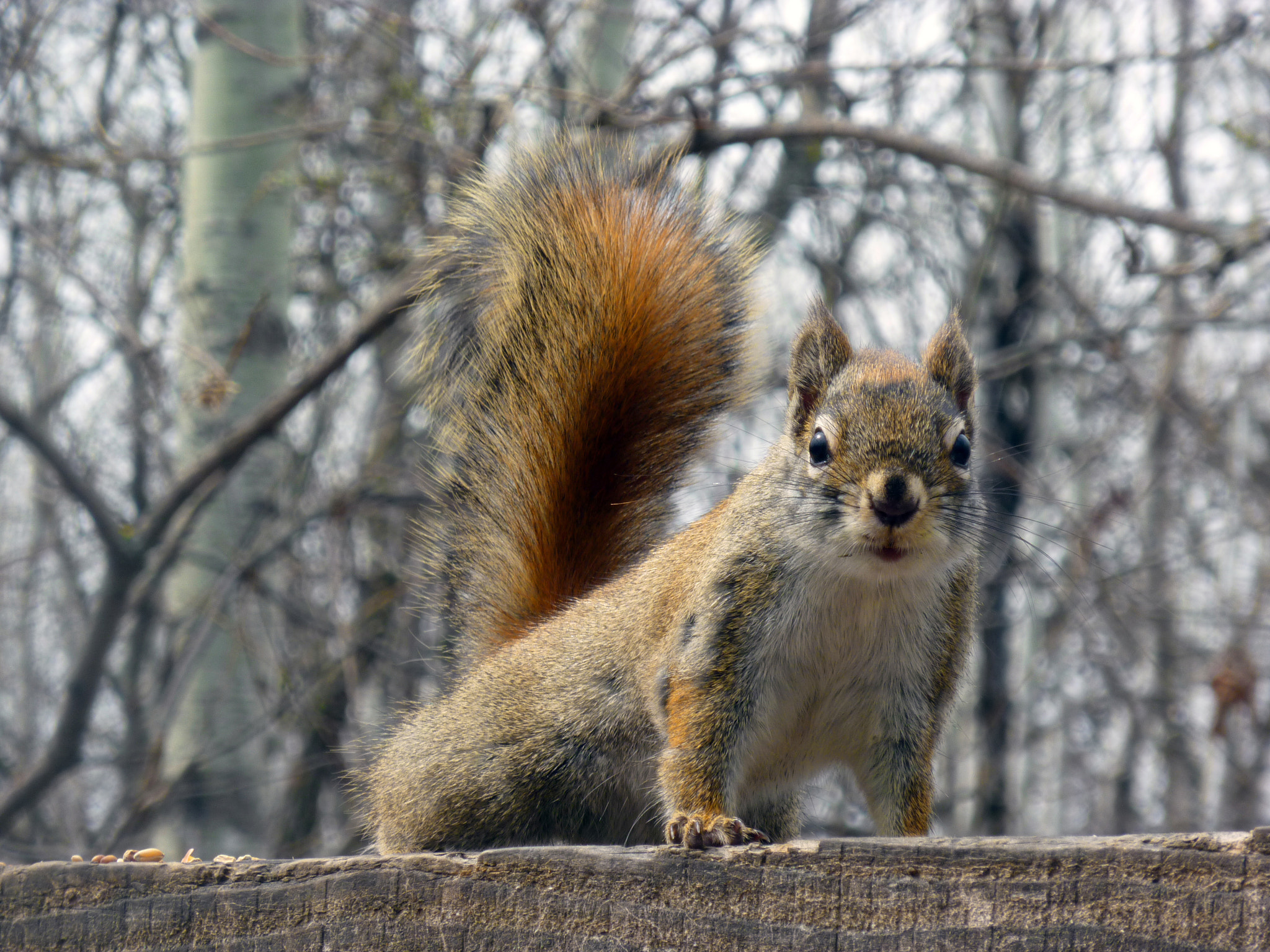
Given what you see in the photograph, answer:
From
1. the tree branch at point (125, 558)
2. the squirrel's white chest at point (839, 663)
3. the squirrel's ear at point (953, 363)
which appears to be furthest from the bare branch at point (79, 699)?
the squirrel's ear at point (953, 363)

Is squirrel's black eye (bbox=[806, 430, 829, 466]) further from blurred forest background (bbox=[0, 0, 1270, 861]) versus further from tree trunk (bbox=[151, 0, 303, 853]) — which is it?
tree trunk (bbox=[151, 0, 303, 853])

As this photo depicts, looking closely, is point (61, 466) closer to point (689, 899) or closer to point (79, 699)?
point (79, 699)

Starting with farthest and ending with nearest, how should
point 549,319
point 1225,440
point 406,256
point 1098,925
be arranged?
point 1225,440 → point 406,256 → point 549,319 → point 1098,925

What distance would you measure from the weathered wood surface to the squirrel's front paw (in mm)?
55

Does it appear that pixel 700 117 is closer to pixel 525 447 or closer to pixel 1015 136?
pixel 525 447

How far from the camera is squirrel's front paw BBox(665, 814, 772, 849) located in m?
1.19

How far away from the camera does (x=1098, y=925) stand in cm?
99

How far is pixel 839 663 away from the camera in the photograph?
1.73 metres

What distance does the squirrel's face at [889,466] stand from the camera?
4.99 feet

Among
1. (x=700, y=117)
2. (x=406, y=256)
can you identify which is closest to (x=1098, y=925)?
(x=700, y=117)

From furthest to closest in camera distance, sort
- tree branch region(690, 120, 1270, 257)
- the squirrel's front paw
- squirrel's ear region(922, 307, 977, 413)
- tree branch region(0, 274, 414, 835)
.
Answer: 1. tree branch region(0, 274, 414, 835)
2. tree branch region(690, 120, 1270, 257)
3. squirrel's ear region(922, 307, 977, 413)
4. the squirrel's front paw

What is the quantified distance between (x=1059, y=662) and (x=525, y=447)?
20.0ft

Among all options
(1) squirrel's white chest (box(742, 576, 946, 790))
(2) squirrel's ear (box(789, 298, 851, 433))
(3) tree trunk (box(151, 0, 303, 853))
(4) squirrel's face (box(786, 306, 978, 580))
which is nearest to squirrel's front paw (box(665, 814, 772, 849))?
(1) squirrel's white chest (box(742, 576, 946, 790))

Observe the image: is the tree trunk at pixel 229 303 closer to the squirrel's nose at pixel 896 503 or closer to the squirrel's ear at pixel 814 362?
the squirrel's ear at pixel 814 362
